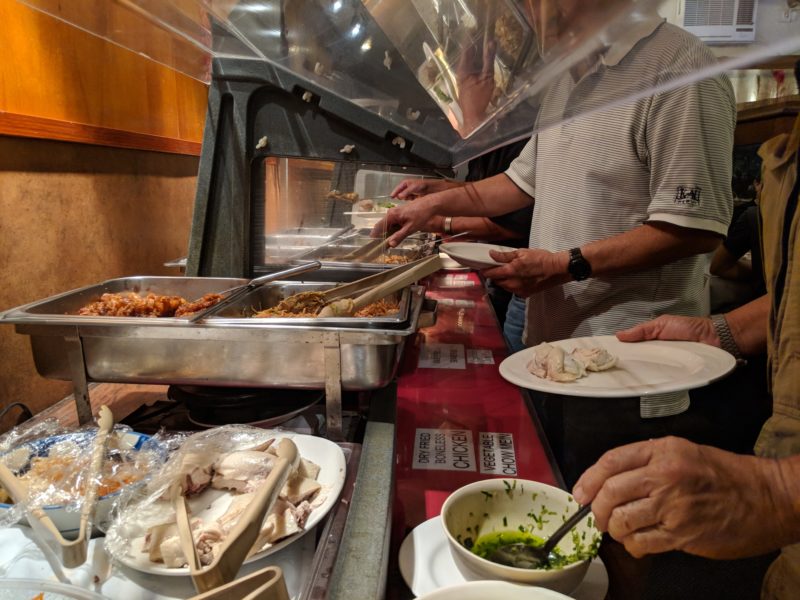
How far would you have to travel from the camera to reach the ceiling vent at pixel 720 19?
0.47 m

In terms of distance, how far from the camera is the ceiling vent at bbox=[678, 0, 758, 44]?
0.47 metres

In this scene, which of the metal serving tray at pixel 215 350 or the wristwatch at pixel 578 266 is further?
the wristwatch at pixel 578 266

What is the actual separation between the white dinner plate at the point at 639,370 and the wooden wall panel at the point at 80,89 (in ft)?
9.42

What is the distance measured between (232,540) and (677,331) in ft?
4.79

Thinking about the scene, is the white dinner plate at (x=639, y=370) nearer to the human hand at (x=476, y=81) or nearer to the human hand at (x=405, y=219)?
the human hand at (x=476, y=81)

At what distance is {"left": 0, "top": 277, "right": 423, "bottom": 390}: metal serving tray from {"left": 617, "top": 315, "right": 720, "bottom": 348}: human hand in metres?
0.82

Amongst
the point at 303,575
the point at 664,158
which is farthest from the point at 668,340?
the point at 303,575

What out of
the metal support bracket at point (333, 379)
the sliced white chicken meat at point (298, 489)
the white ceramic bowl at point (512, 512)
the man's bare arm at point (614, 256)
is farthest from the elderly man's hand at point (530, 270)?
the sliced white chicken meat at point (298, 489)

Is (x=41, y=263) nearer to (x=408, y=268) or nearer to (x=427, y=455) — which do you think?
(x=408, y=268)

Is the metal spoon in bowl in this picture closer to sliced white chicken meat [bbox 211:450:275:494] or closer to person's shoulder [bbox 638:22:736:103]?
sliced white chicken meat [bbox 211:450:275:494]

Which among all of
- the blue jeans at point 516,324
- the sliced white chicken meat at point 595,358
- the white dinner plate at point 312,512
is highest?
the sliced white chicken meat at point 595,358

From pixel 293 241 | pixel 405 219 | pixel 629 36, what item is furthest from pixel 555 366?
pixel 293 241

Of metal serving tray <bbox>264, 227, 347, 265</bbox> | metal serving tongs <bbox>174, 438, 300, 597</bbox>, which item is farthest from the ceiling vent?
metal serving tray <bbox>264, 227, 347, 265</bbox>

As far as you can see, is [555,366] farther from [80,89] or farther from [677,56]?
[80,89]
